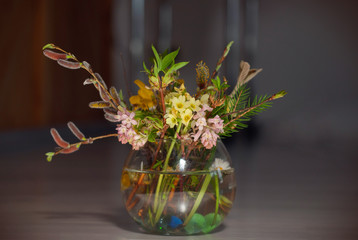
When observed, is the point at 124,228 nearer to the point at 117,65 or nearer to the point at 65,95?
the point at 65,95

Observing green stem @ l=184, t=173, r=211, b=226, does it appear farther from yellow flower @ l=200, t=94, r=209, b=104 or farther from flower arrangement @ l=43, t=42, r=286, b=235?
yellow flower @ l=200, t=94, r=209, b=104

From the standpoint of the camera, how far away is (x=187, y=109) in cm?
131

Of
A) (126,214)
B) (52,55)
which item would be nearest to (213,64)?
(126,214)

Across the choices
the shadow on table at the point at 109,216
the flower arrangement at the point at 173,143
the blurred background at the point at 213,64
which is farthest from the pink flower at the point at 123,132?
the blurred background at the point at 213,64

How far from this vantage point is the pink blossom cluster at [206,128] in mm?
1314

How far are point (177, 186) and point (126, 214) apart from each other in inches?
21.5

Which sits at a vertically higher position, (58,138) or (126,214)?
(58,138)

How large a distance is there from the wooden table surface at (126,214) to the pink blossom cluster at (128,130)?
0.25 meters

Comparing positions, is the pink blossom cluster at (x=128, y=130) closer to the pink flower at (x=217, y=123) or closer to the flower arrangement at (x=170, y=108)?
the flower arrangement at (x=170, y=108)

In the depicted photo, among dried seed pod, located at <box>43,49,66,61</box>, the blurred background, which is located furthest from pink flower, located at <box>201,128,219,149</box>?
the blurred background

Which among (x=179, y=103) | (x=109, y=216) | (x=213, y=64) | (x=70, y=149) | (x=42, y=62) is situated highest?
(x=213, y=64)

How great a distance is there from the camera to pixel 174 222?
1.38 meters

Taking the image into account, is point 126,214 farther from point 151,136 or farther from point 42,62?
point 42,62

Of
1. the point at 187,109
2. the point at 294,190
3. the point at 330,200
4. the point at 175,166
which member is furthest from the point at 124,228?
the point at 294,190
